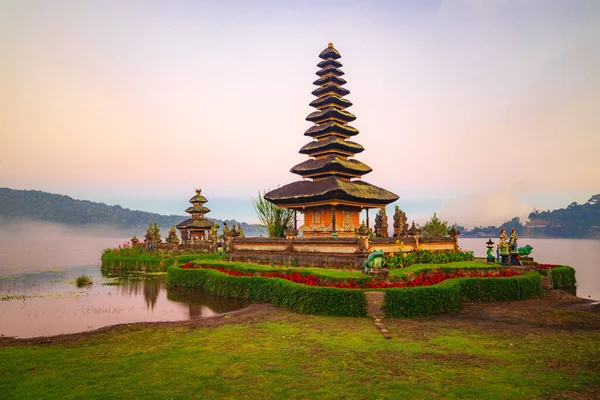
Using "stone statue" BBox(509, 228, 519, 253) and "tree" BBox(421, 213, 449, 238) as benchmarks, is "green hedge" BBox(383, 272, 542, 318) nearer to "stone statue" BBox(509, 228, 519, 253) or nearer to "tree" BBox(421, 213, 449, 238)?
"stone statue" BBox(509, 228, 519, 253)

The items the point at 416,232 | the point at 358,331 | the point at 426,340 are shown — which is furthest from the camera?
the point at 416,232

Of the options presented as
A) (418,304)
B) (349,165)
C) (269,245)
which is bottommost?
(418,304)

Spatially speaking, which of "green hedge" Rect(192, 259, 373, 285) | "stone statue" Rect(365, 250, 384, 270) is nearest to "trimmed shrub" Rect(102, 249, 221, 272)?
"green hedge" Rect(192, 259, 373, 285)

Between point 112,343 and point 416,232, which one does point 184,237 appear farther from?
point 112,343

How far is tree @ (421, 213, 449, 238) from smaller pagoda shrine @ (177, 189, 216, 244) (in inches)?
1076

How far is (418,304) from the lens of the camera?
1384 centimetres

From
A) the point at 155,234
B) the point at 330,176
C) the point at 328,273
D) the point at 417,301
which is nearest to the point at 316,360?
the point at 417,301

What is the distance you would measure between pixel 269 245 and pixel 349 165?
9.57m

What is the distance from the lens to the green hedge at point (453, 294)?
1373 centimetres

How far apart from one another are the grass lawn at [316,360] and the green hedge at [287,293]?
1.00 metres

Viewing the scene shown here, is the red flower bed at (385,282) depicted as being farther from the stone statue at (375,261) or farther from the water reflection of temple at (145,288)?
the water reflection of temple at (145,288)

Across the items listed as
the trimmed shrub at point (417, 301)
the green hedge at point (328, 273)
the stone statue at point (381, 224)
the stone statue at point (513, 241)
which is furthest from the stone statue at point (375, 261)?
the stone statue at point (381, 224)

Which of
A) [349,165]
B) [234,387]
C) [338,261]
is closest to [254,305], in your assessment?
[338,261]

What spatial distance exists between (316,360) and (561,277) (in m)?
22.4
